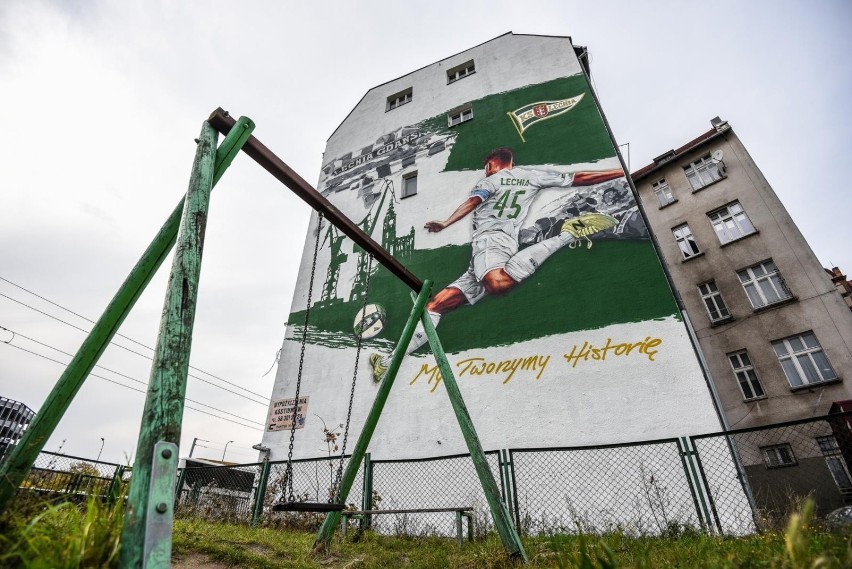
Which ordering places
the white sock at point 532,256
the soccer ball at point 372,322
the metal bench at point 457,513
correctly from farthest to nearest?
the soccer ball at point 372,322 < the white sock at point 532,256 < the metal bench at point 457,513

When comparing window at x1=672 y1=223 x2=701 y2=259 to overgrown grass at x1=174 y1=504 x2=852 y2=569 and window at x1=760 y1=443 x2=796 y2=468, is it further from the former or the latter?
overgrown grass at x1=174 y1=504 x2=852 y2=569

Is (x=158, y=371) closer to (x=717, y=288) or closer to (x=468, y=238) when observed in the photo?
A: (x=468, y=238)

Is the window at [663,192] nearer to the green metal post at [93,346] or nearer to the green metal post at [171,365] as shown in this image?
the green metal post at [93,346]

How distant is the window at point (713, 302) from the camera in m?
16.9

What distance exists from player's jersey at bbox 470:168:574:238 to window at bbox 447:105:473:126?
3.80 meters

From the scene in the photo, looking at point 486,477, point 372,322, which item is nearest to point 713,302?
point 372,322

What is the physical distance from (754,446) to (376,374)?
13.3 m

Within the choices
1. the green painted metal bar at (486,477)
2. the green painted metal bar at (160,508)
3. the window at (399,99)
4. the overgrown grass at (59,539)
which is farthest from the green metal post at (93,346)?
the window at (399,99)

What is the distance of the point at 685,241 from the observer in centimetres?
1914

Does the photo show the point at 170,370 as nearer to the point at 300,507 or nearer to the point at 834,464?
the point at 300,507

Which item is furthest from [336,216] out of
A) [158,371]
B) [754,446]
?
[754,446]

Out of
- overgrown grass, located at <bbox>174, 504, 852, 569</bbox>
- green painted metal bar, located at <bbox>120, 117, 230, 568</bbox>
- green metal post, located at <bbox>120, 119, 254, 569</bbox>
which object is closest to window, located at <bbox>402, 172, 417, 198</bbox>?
overgrown grass, located at <bbox>174, 504, 852, 569</bbox>

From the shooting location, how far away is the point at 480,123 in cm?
1533

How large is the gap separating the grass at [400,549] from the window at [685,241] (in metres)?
16.2
